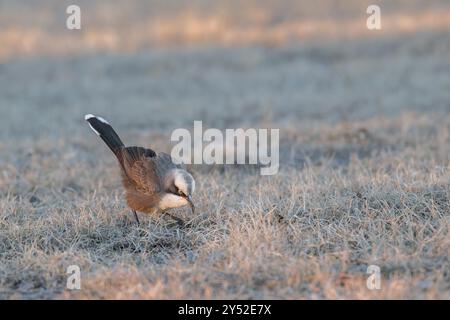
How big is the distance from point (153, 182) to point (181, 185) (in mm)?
391

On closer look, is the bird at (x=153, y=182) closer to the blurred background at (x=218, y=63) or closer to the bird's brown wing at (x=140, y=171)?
the bird's brown wing at (x=140, y=171)

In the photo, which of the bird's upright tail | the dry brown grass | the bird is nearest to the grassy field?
the dry brown grass

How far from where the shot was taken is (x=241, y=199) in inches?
264

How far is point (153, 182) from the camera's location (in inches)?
242

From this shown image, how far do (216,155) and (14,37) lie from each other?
392 inches

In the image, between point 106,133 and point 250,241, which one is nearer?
point 250,241

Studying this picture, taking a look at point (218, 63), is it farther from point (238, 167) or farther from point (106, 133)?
point (106, 133)

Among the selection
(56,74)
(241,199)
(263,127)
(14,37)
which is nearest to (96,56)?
(56,74)

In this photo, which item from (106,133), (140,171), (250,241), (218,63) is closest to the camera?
(250,241)

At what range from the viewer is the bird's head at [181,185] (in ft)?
19.2

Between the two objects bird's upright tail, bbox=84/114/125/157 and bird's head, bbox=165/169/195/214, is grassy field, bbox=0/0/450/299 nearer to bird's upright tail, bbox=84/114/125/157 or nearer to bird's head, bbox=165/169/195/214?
bird's head, bbox=165/169/195/214

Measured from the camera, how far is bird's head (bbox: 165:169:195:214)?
584cm

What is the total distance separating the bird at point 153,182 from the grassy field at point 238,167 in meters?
0.21

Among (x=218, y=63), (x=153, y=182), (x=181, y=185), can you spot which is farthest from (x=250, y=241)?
(x=218, y=63)
